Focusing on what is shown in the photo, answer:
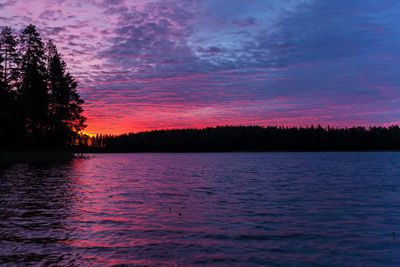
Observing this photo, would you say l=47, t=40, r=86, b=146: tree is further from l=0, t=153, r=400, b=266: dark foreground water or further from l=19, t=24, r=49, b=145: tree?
l=0, t=153, r=400, b=266: dark foreground water

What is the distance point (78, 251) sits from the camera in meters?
12.6

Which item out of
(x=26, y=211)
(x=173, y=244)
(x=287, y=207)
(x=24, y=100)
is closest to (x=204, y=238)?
(x=173, y=244)

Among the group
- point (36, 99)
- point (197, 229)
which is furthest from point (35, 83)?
point (197, 229)

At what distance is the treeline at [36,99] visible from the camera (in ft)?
235

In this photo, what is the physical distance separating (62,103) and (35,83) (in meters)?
8.83

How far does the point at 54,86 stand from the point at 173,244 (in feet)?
276

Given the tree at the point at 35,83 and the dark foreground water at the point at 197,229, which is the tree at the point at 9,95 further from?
the dark foreground water at the point at 197,229

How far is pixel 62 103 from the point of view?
89.6 metres

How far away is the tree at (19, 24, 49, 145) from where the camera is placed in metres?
77.9

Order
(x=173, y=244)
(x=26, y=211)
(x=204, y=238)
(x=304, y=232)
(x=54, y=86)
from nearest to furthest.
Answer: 1. (x=173, y=244)
2. (x=204, y=238)
3. (x=304, y=232)
4. (x=26, y=211)
5. (x=54, y=86)

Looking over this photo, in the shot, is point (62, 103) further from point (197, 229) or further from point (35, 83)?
point (197, 229)

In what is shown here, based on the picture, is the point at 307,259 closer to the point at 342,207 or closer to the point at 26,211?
the point at 342,207

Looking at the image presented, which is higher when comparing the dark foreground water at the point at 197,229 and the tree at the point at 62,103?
the tree at the point at 62,103

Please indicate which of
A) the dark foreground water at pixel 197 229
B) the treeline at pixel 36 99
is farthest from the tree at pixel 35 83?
the dark foreground water at pixel 197 229
